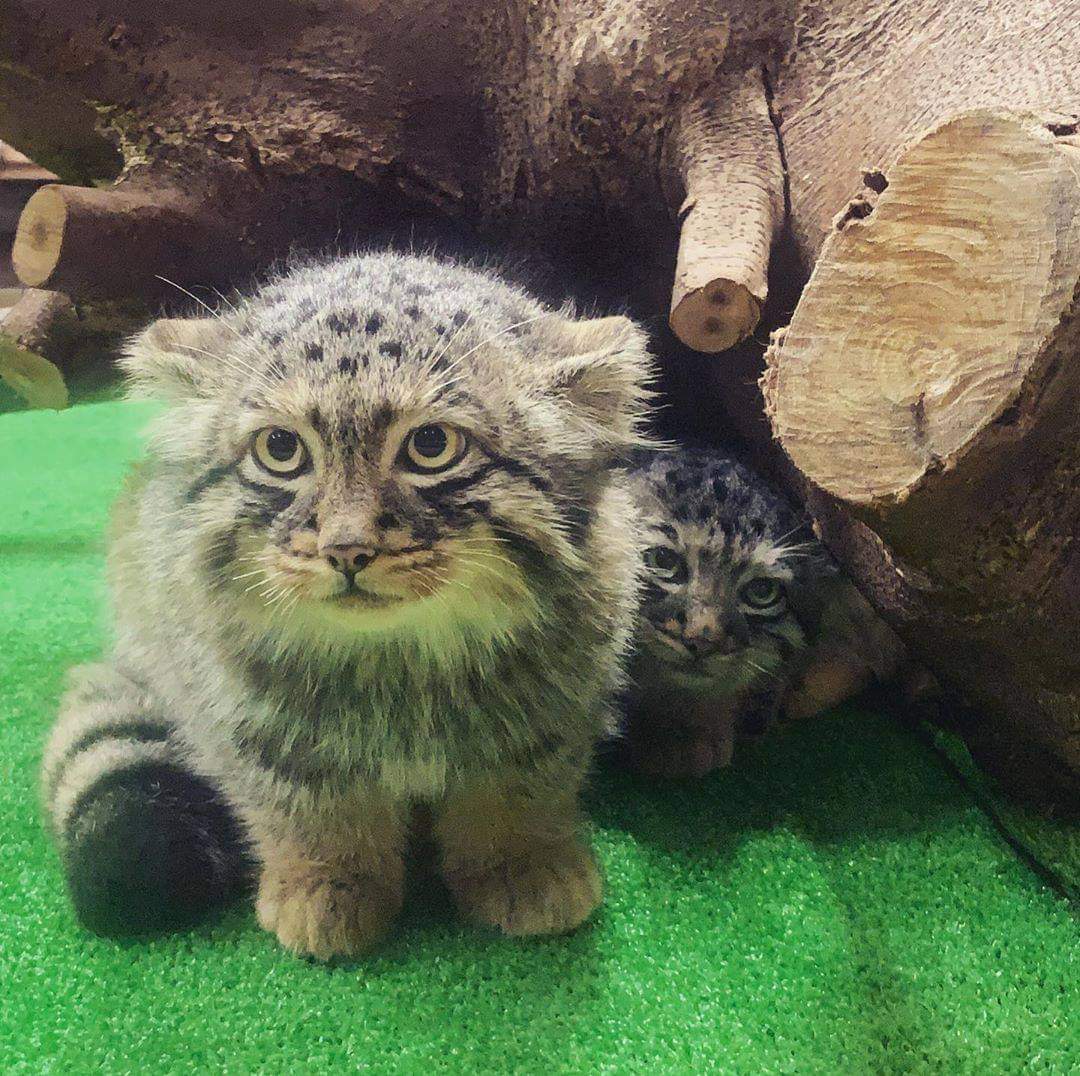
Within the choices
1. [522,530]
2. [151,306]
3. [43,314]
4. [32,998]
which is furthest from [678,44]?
[32,998]

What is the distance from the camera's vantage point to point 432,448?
4.54 ft

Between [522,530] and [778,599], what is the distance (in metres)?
0.82

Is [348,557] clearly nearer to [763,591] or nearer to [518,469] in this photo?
[518,469]

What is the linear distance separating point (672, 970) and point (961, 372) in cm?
101

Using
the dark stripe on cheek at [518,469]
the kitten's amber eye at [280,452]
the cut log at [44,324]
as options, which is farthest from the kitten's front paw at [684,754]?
the cut log at [44,324]

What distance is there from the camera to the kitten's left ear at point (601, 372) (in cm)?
153

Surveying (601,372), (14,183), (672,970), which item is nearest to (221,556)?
(601,372)

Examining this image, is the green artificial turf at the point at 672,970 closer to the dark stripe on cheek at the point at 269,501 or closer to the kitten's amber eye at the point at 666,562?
the kitten's amber eye at the point at 666,562

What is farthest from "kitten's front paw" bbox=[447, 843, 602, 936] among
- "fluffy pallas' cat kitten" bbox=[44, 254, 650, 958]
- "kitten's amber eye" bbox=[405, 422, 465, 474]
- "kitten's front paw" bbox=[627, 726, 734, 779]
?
"kitten's amber eye" bbox=[405, 422, 465, 474]

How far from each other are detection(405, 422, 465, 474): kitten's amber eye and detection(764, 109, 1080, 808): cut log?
47 centimetres

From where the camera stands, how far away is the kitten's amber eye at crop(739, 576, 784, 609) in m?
1.99

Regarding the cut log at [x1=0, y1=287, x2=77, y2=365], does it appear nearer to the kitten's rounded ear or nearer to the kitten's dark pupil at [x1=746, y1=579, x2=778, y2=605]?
the kitten's rounded ear

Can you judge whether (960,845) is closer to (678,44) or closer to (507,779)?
(507,779)

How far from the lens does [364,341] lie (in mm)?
1406
